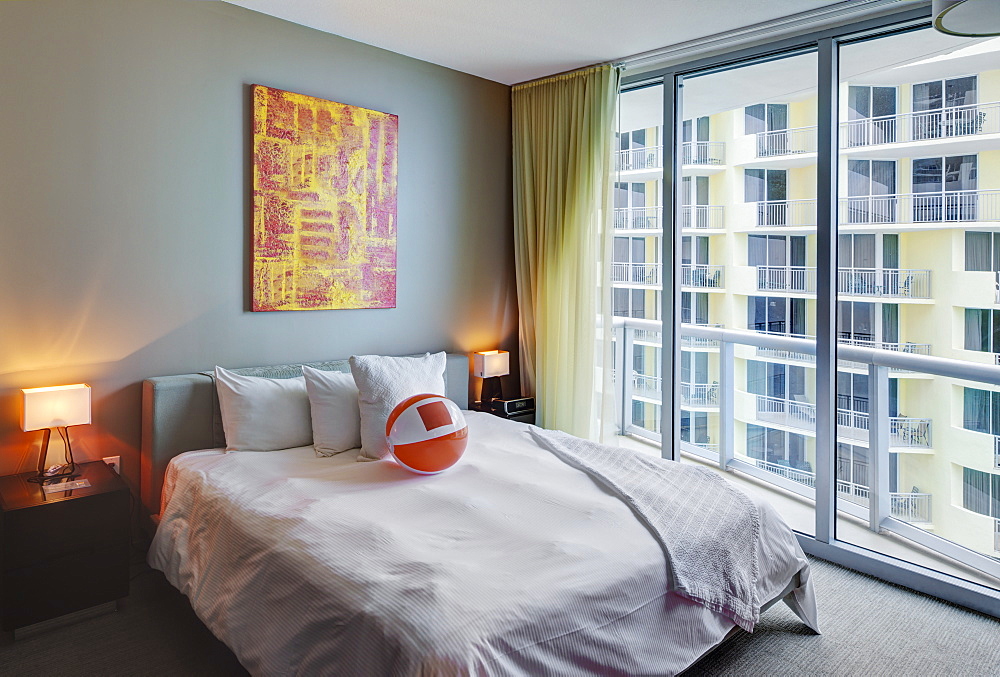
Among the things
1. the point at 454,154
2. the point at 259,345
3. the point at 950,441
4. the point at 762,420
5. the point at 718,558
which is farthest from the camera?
the point at 454,154

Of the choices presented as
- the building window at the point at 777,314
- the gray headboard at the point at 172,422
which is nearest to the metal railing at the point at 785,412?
the building window at the point at 777,314

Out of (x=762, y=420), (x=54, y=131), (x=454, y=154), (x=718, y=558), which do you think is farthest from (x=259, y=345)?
(x=762, y=420)

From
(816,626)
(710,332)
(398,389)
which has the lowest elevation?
(816,626)

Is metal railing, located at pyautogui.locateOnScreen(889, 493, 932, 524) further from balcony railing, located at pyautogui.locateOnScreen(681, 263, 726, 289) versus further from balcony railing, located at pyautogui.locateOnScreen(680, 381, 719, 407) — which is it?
balcony railing, located at pyautogui.locateOnScreen(681, 263, 726, 289)

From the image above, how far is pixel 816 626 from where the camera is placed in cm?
270

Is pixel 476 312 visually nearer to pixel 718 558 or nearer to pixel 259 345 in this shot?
pixel 259 345

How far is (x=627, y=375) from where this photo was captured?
4.51 metres

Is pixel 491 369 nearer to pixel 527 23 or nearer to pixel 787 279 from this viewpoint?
pixel 787 279

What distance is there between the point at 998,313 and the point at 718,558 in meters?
1.79

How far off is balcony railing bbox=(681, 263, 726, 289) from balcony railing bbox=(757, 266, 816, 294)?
9.2 inches

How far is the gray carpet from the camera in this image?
8.02ft

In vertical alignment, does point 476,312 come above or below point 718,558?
above

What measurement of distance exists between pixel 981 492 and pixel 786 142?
6.36 ft

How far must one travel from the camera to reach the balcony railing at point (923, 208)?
→ 2.96 metres
